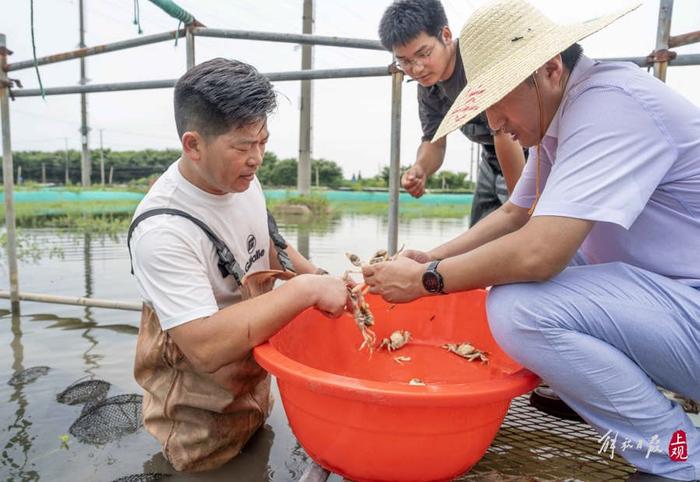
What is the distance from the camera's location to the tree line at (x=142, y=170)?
66.9ft

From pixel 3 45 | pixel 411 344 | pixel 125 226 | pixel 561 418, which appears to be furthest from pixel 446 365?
pixel 125 226

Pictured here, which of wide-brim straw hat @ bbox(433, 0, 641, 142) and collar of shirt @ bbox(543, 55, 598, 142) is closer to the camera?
wide-brim straw hat @ bbox(433, 0, 641, 142)

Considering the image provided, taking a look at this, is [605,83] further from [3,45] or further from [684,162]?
[3,45]

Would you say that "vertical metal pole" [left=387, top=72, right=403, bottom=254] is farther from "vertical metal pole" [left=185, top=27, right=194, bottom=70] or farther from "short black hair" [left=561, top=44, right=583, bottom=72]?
"short black hair" [left=561, top=44, right=583, bottom=72]

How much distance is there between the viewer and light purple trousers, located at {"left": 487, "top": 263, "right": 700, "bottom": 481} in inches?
52.7

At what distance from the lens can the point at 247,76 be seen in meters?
1.71

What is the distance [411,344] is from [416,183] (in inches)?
33.0

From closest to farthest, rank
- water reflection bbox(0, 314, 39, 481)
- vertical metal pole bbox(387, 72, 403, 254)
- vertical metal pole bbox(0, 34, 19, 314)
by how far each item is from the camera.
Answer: water reflection bbox(0, 314, 39, 481), vertical metal pole bbox(387, 72, 403, 254), vertical metal pole bbox(0, 34, 19, 314)

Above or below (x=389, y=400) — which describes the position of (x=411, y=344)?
below

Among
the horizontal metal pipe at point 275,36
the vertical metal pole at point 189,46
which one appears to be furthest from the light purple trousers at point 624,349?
the vertical metal pole at point 189,46

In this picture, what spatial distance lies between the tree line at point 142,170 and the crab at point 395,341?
668 inches

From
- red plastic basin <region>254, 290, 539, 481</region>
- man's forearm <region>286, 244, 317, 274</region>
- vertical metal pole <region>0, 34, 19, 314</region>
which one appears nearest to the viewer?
red plastic basin <region>254, 290, 539, 481</region>

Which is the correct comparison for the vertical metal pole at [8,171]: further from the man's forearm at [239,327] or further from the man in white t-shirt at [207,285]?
the man's forearm at [239,327]

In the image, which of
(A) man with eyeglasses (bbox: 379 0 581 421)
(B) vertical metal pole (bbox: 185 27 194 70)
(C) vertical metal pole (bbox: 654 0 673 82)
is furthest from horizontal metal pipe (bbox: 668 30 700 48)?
(B) vertical metal pole (bbox: 185 27 194 70)
